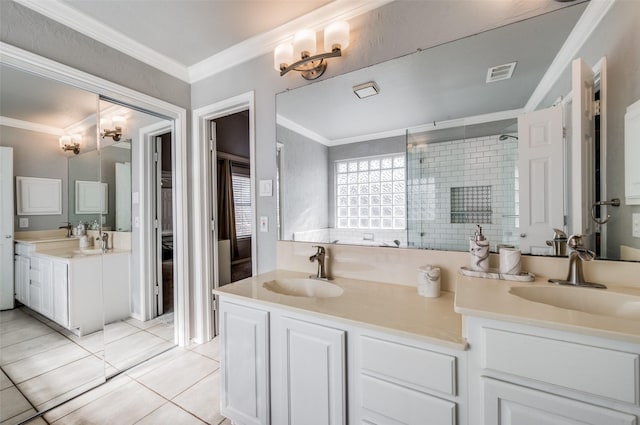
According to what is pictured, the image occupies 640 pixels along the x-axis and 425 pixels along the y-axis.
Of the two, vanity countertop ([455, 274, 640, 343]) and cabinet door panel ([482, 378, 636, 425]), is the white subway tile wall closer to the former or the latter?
vanity countertop ([455, 274, 640, 343])

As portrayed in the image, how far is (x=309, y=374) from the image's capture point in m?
1.13

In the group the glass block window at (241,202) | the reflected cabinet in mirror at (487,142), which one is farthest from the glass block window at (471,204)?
the glass block window at (241,202)

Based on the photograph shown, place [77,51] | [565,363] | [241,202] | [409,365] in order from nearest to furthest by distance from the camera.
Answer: [565,363]
[409,365]
[77,51]
[241,202]

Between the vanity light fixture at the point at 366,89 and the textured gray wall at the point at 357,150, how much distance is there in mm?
299

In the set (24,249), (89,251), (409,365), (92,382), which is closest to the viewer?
(409,365)

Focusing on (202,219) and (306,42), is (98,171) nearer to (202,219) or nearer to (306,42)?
(202,219)

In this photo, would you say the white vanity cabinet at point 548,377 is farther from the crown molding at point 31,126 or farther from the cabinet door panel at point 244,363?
the crown molding at point 31,126

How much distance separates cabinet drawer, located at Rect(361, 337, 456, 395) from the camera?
86cm

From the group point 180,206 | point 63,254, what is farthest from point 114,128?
point 63,254

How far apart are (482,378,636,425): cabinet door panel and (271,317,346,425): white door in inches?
19.9

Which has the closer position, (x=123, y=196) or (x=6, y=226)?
(x=6, y=226)

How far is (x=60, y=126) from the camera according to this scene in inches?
69.2

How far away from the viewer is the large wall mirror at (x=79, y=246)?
156 centimetres

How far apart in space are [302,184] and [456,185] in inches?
38.3
